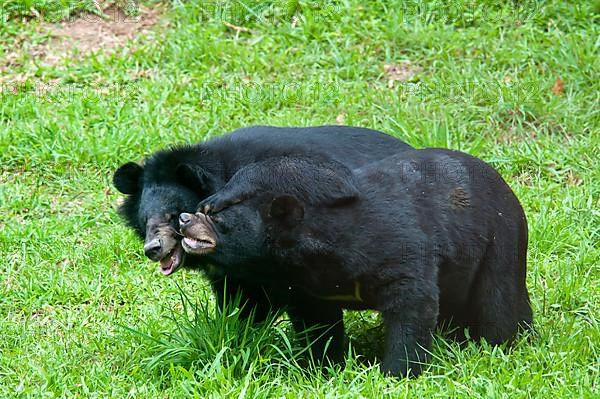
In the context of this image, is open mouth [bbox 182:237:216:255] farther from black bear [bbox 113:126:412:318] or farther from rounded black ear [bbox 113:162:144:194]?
rounded black ear [bbox 113:162:144:194]

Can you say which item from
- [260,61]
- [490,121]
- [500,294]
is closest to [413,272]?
[500,294]

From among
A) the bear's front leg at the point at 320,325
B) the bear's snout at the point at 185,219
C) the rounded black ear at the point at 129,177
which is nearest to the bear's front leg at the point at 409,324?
the bear's front leg at the point at 320,325

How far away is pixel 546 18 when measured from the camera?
34.9ft

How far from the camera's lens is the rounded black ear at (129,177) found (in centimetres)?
642

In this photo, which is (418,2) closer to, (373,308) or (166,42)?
(166,42)

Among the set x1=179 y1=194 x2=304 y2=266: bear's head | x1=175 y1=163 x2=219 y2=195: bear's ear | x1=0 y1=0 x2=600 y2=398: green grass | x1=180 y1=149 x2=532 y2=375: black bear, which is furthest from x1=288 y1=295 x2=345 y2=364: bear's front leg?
x1=175 y1=163 x2=219 y2=195: bear's ear

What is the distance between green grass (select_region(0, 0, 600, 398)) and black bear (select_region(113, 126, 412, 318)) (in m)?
0.37

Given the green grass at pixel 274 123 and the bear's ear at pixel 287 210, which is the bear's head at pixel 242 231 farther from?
the green grass at pixel 274 123

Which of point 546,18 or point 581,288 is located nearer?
point 581,288

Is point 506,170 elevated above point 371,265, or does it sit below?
below

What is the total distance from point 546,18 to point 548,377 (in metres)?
6.13

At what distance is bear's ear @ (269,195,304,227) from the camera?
17.7ft

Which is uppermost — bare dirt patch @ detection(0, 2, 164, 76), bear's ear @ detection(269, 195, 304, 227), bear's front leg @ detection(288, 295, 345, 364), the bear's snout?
bear's ear @ detection(269, 195, 304, 227)

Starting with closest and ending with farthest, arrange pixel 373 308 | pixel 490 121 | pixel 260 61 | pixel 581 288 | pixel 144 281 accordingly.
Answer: pixel 373 308 < pixel 581 288 < pixel 144 281 < pixel 490 121 < pixel 260 61
